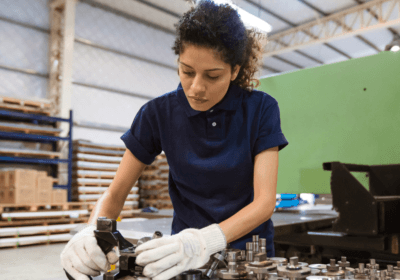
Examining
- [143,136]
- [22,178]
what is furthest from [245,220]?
[22,178]

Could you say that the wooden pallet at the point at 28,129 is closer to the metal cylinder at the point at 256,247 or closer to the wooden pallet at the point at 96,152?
the wooden pallet at the point at 96,152

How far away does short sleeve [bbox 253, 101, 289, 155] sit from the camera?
1.27m

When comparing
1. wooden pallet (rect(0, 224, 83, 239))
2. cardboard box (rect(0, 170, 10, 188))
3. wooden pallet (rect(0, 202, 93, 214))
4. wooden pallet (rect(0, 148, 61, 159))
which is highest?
wooden pallet (rect(0, 148, 61, 159))

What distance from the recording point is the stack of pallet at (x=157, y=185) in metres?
8.49

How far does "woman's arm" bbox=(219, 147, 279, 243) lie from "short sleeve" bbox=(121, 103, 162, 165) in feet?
1.43

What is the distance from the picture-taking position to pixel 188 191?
1.36m

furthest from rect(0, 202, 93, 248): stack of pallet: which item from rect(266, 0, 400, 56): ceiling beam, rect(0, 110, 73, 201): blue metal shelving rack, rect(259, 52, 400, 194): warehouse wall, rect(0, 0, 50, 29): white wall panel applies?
rect(266, 0, 400, 56): ceiling beam

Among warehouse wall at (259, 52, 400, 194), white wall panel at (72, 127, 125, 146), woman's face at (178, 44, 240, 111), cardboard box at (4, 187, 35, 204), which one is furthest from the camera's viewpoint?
white wall panel at (72, 127, 125, 146)

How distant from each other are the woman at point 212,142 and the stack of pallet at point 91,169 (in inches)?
247

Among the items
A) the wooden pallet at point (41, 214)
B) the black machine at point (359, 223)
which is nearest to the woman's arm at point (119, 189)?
the black machine at point (359, 223)

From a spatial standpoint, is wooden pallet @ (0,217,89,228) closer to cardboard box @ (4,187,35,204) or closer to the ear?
cardboard box @ (4,187,35,204)

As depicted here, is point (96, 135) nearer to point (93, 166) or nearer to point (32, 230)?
point (93, 166)

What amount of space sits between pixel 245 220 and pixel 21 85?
290 inches

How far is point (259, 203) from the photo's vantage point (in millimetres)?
1174
